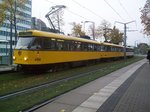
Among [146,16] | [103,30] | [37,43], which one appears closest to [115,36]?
[103,30]

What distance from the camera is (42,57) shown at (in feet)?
69.5

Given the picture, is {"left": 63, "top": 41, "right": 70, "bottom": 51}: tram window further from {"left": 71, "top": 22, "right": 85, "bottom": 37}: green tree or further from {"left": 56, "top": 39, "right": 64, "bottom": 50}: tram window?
{"left": 71, "top": 22, "right": 85, "bottom": 37}: green tree

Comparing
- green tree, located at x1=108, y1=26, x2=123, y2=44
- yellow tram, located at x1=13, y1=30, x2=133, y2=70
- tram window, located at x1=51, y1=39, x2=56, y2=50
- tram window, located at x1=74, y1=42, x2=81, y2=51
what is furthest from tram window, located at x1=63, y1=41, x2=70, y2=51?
green tree, located at x1=108, y1=26, x2=123, y2=44

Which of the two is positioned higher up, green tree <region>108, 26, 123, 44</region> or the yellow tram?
green tree <region>108, 26, 123, 44</region>

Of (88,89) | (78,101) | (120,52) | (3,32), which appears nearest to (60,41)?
(88,89)

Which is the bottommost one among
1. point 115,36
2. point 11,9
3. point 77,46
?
point 77,46

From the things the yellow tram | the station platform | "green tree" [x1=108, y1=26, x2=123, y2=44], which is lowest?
the station platform

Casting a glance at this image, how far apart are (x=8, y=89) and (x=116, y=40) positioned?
72.9 metres

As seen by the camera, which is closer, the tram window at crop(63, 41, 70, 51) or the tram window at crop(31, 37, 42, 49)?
the tram window at crop(31, 37, 42, 49)

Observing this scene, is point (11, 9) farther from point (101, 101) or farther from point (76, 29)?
point (76, 29)

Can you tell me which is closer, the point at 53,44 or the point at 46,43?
the point at 46,43

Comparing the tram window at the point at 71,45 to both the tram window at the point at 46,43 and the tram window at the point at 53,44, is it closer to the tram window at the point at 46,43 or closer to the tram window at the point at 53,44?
the tram window at the point at 53,44

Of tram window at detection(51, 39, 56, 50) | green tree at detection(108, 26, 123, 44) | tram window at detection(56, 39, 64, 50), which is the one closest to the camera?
tram window at detection(51, 39, 56, 50)

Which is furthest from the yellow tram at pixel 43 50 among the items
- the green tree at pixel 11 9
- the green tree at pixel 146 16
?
the green tree at pixel 146 16
